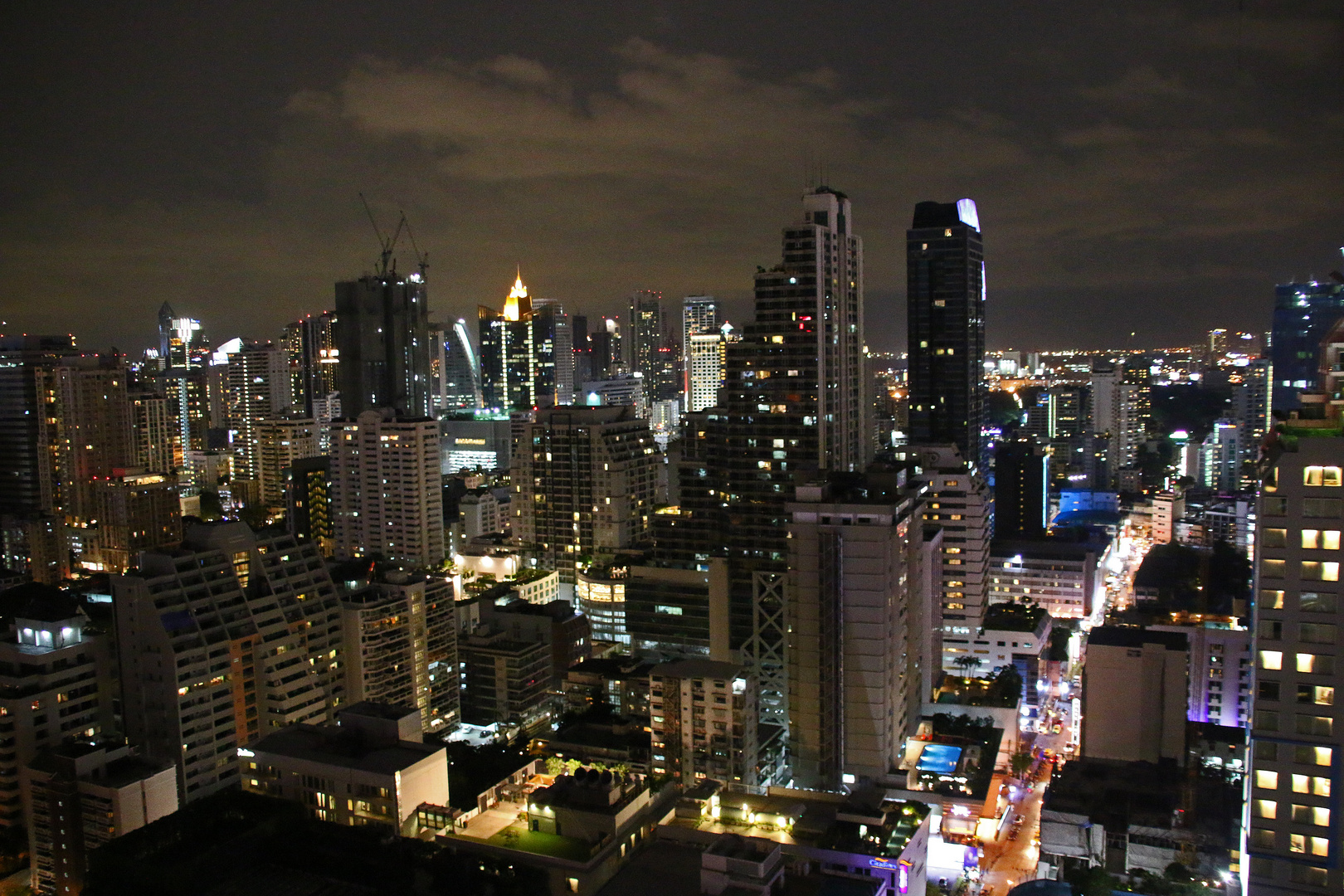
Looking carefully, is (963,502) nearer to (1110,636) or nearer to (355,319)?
(1110,636)

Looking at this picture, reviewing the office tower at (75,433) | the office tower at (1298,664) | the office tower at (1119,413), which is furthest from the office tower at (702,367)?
the office tower at (1298,664)

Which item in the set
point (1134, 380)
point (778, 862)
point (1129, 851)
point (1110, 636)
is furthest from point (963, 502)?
point (1134, 380)

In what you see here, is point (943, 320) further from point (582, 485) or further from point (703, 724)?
point (703, 724)

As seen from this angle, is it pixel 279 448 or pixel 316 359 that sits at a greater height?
pixel 316 359

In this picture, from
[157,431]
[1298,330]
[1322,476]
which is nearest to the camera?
[1322,476]

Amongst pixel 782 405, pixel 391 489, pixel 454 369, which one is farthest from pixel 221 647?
pixel 454 369

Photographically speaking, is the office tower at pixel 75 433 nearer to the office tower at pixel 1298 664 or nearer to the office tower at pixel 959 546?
the office tower at pixel 959 546
